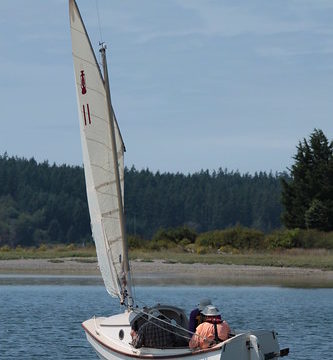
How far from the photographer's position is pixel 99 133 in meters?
25.6

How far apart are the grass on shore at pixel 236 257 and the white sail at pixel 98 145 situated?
122ft

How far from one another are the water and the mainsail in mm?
4569

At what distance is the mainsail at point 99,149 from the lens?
2550 centimetres

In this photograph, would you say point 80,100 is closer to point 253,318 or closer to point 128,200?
point 253,318

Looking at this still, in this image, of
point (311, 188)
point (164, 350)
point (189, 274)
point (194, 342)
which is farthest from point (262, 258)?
point (194, 342)

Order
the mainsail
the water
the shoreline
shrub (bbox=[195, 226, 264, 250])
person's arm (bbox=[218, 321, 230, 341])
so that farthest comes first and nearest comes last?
shrub (bbox=[195, 226, 264, 250])
the shoreline
the water
the mainsail
person's arm (bbox=[218, 321, 230, 341])

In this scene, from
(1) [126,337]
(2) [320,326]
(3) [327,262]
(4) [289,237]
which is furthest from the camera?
(4) [289,237]

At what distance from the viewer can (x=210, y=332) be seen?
22531 mm

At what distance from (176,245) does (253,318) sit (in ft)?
119

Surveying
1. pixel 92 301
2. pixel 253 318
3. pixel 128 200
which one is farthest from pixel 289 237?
pixel 128 200

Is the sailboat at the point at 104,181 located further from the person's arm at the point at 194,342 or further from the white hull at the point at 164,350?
the person's arm at the point at 194,342

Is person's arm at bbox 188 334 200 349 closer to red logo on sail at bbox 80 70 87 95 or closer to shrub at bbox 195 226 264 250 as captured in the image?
red logo on sail at bbox 80 70 87 95

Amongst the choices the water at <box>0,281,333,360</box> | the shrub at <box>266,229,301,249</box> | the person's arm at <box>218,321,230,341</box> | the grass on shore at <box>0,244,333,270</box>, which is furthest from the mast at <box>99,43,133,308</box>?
the shrub at <box>266,229,301,249</box>

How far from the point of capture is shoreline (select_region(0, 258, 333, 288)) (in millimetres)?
58750
